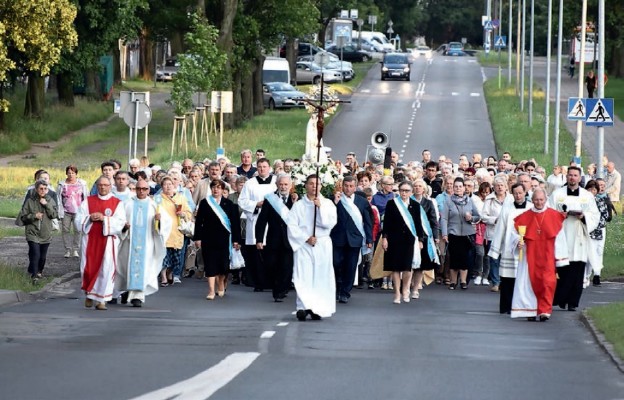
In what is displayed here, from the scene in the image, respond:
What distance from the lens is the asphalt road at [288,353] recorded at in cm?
1368

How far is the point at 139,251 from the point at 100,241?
0.70m

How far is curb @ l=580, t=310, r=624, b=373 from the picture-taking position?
16.1 metres

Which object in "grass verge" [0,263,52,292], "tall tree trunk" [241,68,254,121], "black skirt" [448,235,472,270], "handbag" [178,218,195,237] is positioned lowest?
"grass verge" [0,263,52,292]

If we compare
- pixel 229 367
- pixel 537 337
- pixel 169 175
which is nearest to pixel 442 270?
pixel 169 175

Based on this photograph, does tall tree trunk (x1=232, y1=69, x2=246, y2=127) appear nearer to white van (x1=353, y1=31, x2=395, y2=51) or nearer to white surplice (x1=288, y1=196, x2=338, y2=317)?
white surplice (x1=288, y1=196, x2=338, y2=317)

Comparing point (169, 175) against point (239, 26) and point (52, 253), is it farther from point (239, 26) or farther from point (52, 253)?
point (239, 26)

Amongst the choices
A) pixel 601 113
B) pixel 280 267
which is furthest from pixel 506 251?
pixel 601 113

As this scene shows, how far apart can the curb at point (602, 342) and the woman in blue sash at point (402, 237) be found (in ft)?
9.75

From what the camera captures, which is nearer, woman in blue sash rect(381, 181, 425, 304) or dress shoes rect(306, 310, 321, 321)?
dress shoes rect(306, 310, 321, 321)

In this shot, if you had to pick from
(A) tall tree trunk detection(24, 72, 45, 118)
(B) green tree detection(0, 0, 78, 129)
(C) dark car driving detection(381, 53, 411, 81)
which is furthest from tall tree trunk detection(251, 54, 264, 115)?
(C) dark car driving detection(381, 53, 411, 81)

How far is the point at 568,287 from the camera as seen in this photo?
867 inches

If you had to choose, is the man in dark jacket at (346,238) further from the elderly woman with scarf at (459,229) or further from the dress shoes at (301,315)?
the dress shoes at (301,315)

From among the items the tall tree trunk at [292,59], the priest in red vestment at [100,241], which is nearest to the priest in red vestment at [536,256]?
the priest in red vestment at [100,241]

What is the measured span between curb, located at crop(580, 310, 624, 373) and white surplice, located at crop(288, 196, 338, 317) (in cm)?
309
